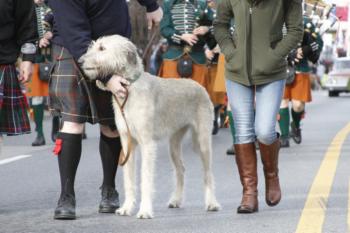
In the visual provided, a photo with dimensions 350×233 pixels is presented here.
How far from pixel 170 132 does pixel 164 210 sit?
59 cm

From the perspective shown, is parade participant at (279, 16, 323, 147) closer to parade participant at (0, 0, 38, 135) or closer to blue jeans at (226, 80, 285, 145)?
blue jeans at (226, 80, 285, 145)

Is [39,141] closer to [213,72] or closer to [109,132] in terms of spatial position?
[213,72]

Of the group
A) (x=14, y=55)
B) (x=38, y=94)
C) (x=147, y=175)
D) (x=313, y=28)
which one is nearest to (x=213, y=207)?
(x=147, y=175)

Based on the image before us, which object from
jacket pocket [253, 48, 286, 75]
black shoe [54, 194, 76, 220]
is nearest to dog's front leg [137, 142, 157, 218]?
black shoe [54, 194, 76, 220]

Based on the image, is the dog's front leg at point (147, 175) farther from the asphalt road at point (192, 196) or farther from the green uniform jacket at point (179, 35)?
the green uniform jacket at point (179, 35)

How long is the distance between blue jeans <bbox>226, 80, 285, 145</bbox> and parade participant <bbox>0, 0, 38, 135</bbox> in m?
1.52

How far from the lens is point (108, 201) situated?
6.84 metres

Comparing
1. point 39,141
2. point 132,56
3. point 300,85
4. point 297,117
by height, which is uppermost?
point 132,56

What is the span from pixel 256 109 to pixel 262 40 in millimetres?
519

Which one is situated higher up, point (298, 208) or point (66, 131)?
point (66, 131)

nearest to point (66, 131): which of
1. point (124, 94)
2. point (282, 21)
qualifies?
point (124, 94)

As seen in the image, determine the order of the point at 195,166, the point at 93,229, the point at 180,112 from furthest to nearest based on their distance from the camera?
the point at 195,166, the point at 180,112, the point at 93,229

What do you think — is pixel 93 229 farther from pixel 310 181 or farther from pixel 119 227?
pixel 310 181

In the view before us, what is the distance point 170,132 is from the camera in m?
6.97
